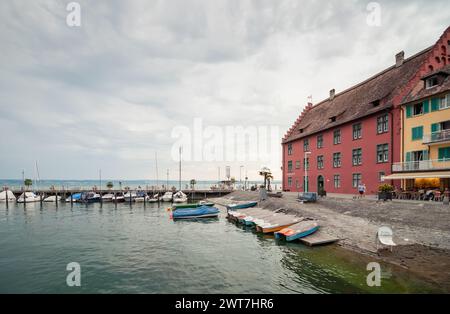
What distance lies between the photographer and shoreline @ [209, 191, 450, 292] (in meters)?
13.9

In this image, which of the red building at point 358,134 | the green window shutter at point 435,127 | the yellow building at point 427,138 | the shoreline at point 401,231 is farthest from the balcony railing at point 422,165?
the shoreline at point 401,231

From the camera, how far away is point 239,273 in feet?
46.9

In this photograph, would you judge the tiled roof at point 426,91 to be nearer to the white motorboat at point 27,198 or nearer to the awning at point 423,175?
the awning at point 423,175

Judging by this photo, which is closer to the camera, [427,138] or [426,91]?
[427,138]

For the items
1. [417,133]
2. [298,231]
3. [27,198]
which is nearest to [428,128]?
[417,133]

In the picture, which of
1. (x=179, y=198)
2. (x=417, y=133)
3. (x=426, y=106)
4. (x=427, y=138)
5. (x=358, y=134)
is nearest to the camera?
(x=427, y=138)

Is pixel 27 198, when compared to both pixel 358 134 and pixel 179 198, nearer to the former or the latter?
pixel 179 198

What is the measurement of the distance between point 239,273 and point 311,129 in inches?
1507

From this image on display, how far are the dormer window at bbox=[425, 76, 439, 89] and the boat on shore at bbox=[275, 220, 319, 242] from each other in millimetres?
21512

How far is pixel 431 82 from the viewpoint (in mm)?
28469

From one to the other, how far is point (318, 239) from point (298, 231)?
1772 millimetres

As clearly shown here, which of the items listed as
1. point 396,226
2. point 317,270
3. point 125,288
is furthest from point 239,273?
point 396,226

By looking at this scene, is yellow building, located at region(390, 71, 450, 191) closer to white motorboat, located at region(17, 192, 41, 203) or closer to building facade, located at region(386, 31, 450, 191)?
building facade, located at region(386, 31, 450, 191)
